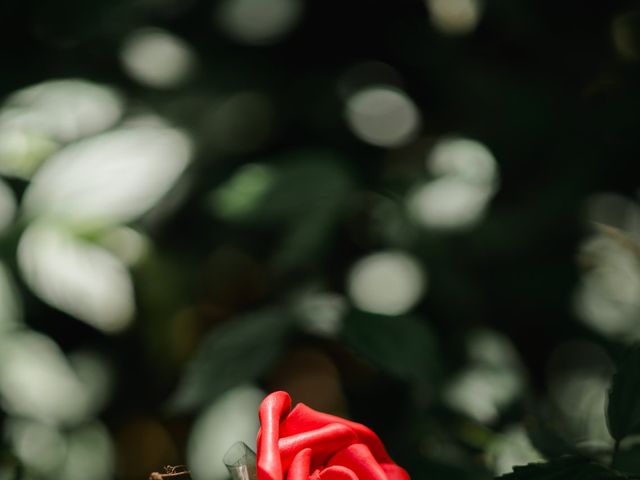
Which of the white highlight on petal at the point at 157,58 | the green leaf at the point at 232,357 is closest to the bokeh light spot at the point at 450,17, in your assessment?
the white highlight on petal at the point at 157,58

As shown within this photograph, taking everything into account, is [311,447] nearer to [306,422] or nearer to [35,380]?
[306,422]

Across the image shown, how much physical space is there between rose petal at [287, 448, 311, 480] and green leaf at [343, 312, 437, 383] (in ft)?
1.09

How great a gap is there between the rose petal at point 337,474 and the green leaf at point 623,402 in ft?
0.66

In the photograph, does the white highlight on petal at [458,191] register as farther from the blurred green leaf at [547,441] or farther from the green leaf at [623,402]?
the green leaf at [623,402]

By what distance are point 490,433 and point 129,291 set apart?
462 millimetres

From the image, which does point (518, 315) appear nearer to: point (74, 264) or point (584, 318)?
point (584, 318)

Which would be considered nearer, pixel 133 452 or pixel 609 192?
pixel 609 192

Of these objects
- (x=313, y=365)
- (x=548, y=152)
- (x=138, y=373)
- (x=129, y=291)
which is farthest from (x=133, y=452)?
(x=548, y=152)

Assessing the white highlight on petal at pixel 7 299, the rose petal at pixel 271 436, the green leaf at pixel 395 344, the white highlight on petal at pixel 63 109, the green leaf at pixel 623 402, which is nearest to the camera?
the rose petal at pixel 271 436

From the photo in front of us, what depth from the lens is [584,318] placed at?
1272 millimetres

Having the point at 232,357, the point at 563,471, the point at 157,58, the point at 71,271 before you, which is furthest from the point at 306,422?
the point at 157,58

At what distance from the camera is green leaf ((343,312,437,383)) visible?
0.83 meters

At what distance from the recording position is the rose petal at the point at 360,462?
0.49m

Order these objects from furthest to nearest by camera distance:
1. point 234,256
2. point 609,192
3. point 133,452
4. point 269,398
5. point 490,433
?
point 133,452 → point 234,256 → point 609,192 → point 490,433 → point 269,398
